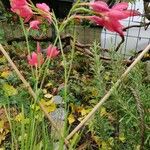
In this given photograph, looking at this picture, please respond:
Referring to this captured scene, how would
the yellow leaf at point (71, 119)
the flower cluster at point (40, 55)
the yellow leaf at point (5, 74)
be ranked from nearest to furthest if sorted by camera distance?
the flower cluster at point (40, 55) < the yellow leaf at point (71, 119) < the yellow leaf at point (5, 74)

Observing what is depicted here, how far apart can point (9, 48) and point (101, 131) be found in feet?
5.12

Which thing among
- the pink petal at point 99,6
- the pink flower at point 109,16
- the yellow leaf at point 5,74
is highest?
the pink petal at point 99,6

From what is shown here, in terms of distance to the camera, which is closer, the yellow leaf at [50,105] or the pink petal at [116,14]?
the pink petal at [116,14]

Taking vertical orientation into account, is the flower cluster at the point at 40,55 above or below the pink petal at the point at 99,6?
below

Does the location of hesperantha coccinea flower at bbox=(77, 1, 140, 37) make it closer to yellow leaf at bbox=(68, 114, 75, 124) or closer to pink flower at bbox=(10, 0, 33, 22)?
pink flower at bbox=(10, 0, 33, 22)

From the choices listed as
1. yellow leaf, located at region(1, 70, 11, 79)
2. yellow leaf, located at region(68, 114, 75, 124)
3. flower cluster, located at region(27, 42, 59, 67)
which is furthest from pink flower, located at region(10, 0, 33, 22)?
yellow leaf, located at region(1, 70, 11, 79)

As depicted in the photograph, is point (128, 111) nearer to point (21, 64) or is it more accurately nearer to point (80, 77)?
point (80, 77)

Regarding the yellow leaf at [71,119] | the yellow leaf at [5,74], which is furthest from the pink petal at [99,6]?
the yellow leaf at [5,74]

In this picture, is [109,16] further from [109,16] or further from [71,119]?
[71,119]

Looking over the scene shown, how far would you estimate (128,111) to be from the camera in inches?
48.0

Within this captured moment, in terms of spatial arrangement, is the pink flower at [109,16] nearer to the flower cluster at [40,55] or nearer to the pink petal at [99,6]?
the pink petal at [99,6]

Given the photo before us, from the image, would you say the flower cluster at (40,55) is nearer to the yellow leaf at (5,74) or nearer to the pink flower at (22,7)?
the pink flower at (22,7)

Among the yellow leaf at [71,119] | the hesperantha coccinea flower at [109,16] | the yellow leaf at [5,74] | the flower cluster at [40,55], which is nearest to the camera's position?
the hesperantha coccinea flower at [109,16]

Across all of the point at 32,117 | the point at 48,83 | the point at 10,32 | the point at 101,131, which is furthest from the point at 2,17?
the point at 32,117
